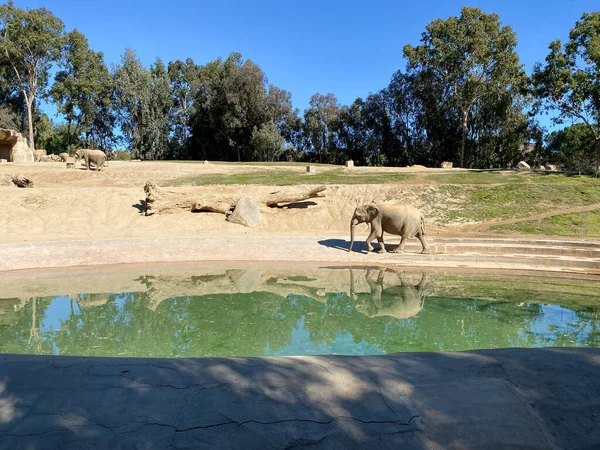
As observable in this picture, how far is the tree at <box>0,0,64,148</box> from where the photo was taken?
43.6 m

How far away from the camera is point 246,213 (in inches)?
799

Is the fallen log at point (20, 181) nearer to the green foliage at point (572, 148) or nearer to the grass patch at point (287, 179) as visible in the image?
the grass patch at point (287, 179)

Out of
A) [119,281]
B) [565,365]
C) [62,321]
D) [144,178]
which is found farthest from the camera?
[144,178]

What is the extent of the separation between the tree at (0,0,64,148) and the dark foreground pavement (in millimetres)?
48016

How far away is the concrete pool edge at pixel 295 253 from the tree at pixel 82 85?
4124 centimetres

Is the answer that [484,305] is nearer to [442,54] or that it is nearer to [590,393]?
Answer: [590,393]

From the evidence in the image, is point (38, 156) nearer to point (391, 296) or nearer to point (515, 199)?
point (515, 199)

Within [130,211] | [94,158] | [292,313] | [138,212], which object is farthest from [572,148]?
[292,313]

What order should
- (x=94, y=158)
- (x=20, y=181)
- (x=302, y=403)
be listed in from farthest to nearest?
1. (x=94, y=158)
2. (x=20, y=181)
3. (x=302, y=403)

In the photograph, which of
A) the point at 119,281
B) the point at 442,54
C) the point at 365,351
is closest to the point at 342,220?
the point at 119,281

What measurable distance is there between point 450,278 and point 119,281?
9485 millimetres

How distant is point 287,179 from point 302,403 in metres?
23.7

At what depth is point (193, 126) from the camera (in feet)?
174

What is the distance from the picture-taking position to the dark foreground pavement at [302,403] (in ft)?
9.32
